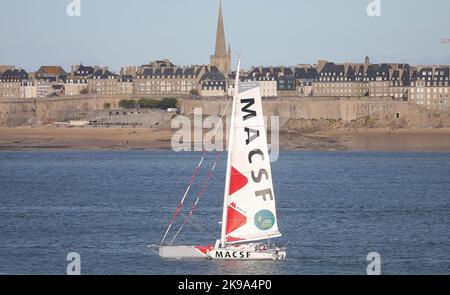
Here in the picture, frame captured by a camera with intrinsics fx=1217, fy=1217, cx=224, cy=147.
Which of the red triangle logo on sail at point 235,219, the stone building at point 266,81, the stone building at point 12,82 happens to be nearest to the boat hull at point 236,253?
the red triangle logo on sail at point 235,219

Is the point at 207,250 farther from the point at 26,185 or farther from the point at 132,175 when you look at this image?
the point at 132,175

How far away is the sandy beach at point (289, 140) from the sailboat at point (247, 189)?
8231 cm

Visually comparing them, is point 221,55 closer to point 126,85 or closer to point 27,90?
point 126,85

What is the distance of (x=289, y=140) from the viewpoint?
12019 cm

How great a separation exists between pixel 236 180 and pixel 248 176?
359mm

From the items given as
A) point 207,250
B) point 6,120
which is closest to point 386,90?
point 6,120

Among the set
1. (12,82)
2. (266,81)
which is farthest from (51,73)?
(266,81)

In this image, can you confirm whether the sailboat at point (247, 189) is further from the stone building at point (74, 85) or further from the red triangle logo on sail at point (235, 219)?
the stone building at point (74, 85)

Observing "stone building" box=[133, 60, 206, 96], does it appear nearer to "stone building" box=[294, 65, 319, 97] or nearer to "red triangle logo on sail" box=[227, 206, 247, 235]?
"stone building" box=[294, 65, 319, 97]

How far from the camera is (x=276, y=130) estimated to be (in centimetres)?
12625

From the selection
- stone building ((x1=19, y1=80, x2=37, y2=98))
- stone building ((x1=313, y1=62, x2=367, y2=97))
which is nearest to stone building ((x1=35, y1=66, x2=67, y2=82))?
stone building ((x1=19, y1=80, x2=37, y2=98))

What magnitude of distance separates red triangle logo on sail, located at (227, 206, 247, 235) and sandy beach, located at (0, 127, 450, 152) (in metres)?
82.6

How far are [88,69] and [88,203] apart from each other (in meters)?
122

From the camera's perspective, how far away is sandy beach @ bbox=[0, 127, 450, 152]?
118 metres
